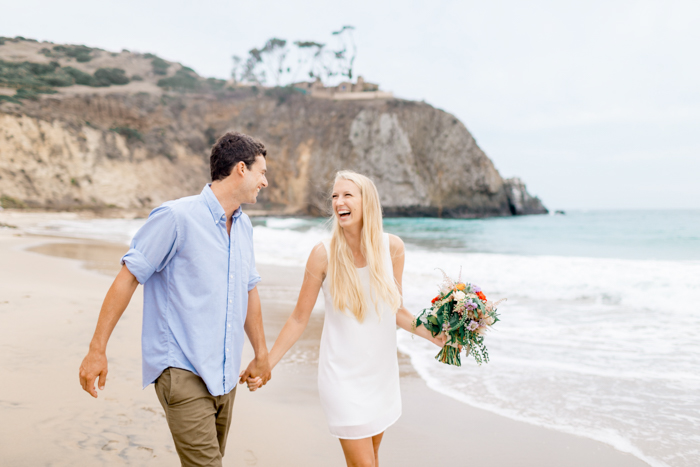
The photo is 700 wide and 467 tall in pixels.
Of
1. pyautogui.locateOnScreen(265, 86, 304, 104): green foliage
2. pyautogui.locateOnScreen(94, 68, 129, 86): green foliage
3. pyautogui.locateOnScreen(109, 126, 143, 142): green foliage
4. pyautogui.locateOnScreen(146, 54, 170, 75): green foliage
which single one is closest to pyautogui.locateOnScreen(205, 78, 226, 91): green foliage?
pyautogui.locateOnScreen(265, 86, 304, 104): green foliage

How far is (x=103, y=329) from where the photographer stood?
2035 mm

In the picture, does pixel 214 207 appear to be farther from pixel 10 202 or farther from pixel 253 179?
pixel 10 202

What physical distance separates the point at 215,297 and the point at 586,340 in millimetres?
5701

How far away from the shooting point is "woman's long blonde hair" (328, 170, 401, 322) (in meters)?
2.39

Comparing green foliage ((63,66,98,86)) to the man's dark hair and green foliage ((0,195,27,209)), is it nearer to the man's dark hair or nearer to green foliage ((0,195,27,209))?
green foliage ((0,195,27,209))

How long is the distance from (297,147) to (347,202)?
174 feet

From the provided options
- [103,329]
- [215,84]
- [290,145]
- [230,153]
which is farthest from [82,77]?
[103,329]

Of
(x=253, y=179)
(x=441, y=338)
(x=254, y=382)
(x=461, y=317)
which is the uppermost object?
(x=253, y=179)

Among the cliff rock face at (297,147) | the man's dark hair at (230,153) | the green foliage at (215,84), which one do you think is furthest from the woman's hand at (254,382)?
the green foliage at (215,84)

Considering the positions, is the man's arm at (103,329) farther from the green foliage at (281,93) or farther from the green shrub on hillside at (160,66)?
the green shrub on hillside at (160,66)

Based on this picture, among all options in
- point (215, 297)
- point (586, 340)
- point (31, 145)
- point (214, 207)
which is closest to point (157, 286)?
point (215, 297)

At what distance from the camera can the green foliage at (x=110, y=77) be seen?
181 feet

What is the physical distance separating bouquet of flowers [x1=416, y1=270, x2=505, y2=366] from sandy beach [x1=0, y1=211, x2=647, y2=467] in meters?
1.21

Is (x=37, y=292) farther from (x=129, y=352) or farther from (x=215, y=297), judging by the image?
(x=215, y=297)
